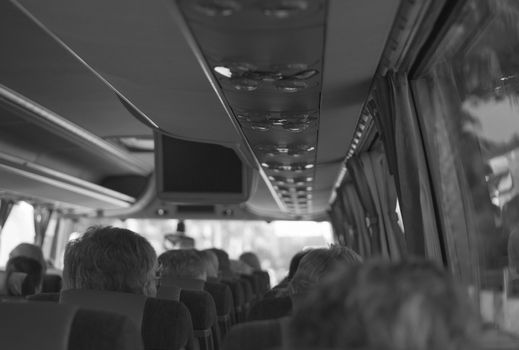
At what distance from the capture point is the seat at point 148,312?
3.59 metres

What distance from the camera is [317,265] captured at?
3.96m

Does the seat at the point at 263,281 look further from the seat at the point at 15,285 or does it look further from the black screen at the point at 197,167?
the seat at the point at 15,285

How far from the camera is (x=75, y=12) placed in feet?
11.8

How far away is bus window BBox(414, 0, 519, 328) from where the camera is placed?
13.8ft

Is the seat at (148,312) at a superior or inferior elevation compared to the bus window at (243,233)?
inferior

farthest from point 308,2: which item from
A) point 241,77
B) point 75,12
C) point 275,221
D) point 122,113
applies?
point 275,221

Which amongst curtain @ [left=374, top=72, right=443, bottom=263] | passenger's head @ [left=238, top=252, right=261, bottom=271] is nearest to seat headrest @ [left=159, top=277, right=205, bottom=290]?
curtain @ [left=374, top=72, right=443, bottom=263]

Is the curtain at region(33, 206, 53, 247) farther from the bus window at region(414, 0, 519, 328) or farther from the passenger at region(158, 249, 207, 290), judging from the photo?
the bus window at region(414, 0, 519, 328)

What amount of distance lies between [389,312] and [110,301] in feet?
7.51

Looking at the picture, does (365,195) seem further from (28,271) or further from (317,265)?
(317,265)

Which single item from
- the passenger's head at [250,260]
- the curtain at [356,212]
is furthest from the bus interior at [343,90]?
the passenger's head at [250,260]

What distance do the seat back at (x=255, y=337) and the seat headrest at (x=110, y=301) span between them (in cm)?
125

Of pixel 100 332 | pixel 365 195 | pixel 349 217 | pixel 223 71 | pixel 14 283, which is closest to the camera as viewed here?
pixel 100 332

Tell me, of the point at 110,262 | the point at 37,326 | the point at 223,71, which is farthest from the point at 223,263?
the point at 37,326
